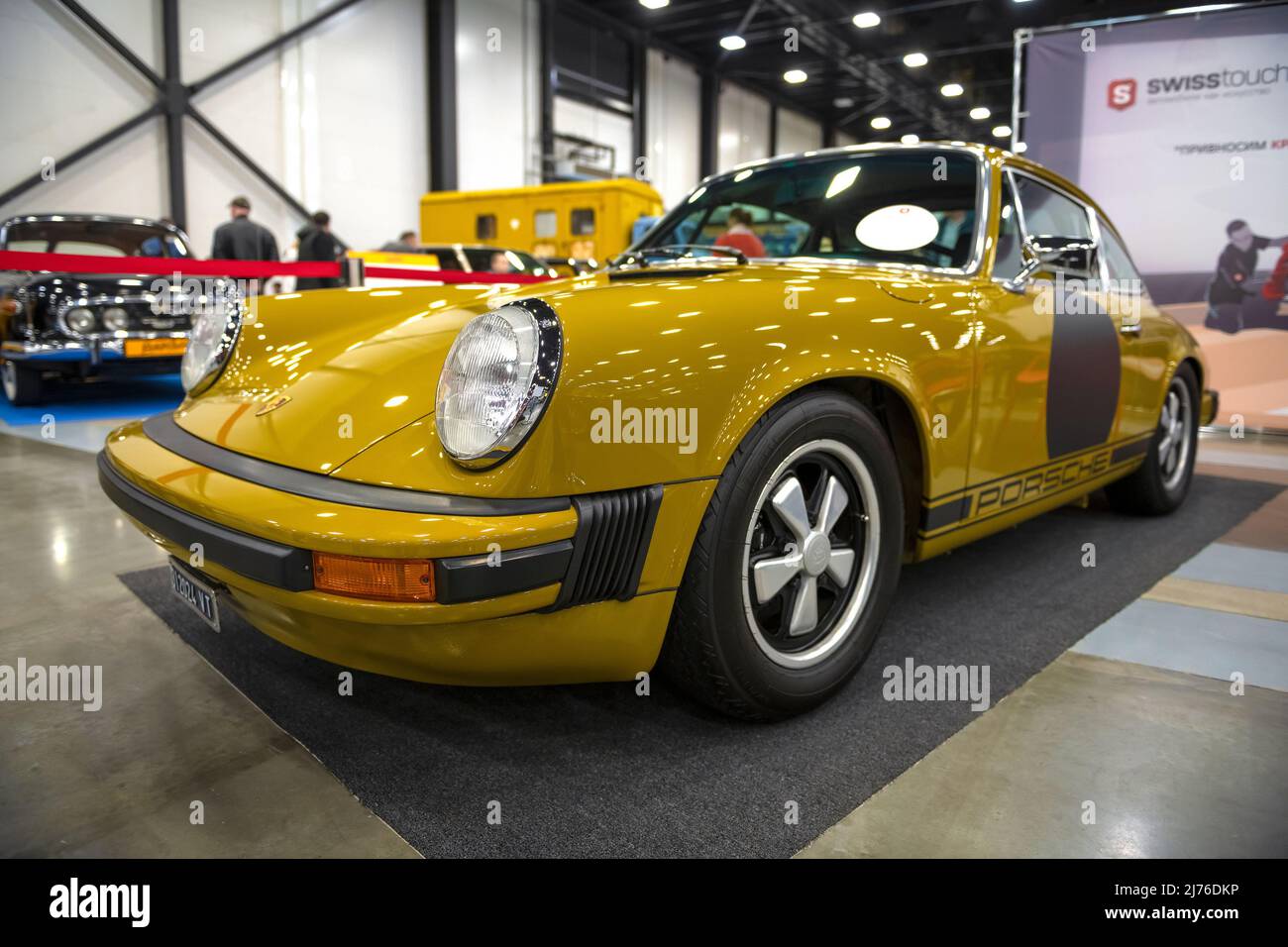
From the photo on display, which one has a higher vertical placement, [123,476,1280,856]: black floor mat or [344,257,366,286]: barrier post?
[344,257,366,286]: barrier post

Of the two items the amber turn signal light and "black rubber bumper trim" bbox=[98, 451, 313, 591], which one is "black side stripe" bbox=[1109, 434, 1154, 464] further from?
"black rubber bumper trim" bbox=[98, 451, 313, 591]

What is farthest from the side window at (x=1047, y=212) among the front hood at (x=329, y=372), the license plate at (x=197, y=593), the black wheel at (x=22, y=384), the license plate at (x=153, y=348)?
the black wheel at (x=22, y=384)

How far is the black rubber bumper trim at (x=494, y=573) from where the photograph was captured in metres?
1.26

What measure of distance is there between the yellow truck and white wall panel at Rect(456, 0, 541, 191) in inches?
54.4

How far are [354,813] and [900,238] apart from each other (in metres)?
1.92

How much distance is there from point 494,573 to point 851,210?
172cm

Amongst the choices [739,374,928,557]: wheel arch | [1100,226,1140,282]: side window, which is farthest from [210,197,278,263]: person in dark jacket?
[739,374,928,557]: wheel arch

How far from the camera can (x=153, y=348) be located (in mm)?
5789

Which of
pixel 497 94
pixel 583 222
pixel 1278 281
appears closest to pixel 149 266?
pixel 583 222

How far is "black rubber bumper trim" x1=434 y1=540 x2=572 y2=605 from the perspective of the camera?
126cm

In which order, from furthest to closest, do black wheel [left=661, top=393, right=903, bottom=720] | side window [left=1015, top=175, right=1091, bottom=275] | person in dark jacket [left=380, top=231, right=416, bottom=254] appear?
1. person in dark jacket [left=380, top=231, right=416, bottom=254]
2. side window [left=1015, top=175, right=1091, bottom=275]
3. black wheel [left=661, top=393, right=903, bottom=720]

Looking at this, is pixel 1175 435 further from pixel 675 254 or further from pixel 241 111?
pixel 241 111

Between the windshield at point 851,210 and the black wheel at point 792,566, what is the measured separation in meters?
0.79

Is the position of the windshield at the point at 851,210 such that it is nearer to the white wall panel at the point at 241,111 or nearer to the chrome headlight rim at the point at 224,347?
the chrome headlight rim at the point at 224,347
